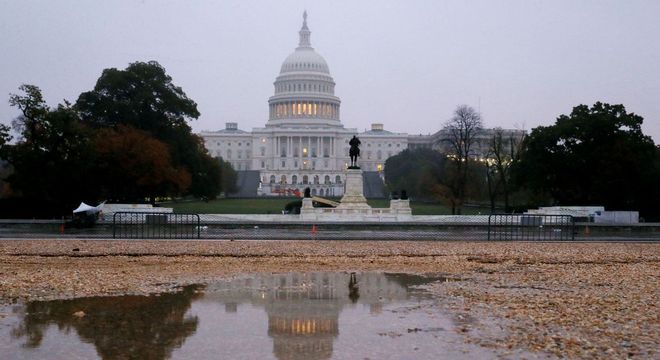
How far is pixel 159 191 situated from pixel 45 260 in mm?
32637

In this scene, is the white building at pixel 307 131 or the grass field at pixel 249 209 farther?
the white building at pixel 307 131

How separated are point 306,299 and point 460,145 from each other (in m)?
45.8

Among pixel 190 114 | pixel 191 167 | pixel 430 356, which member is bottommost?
pixel 430 356

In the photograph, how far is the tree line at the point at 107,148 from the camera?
1750 inches

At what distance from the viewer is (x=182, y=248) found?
957 inches

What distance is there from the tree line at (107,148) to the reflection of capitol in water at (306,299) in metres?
31.8

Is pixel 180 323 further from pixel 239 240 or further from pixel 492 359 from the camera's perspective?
pixel 239 240

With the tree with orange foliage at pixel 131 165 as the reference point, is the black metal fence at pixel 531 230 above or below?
below

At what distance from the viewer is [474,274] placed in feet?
57.0

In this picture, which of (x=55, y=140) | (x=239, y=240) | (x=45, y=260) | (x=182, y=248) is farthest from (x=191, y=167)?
(x=45, y=260)

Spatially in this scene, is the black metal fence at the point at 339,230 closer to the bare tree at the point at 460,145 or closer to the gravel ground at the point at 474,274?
the gravel ground at the point at 474,274

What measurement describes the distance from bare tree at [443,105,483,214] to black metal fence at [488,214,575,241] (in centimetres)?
1201

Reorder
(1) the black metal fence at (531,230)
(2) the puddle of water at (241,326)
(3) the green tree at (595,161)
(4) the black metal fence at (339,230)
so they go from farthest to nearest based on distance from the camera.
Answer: (3) the green tree at (595,161) < (4) the black metal fence at (339,230) < (1) the black metal fence at (531,230) < (2) the puddle of water at (241,326)

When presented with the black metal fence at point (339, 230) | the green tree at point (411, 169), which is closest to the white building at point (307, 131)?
Answer: the green tree at point (411, 169)
